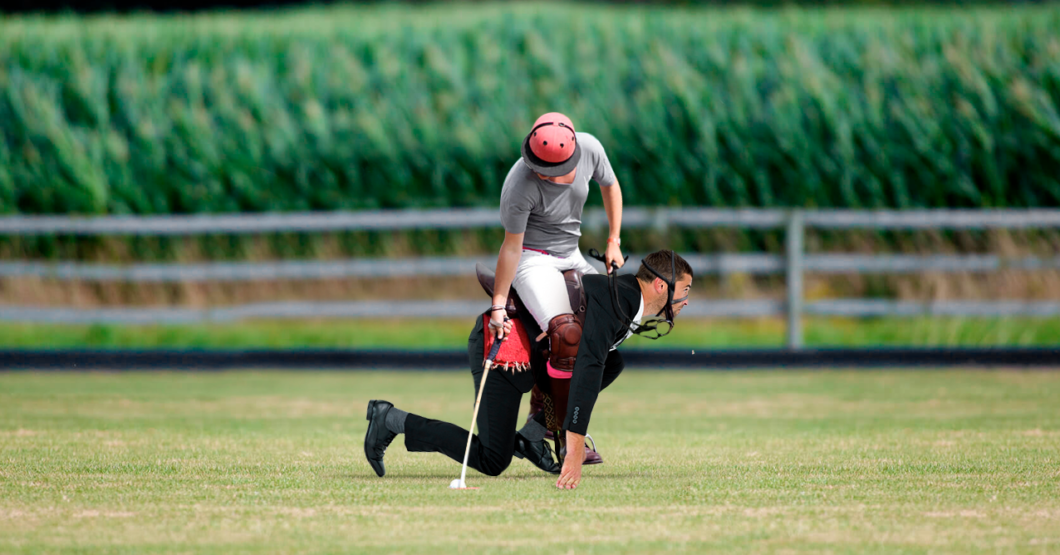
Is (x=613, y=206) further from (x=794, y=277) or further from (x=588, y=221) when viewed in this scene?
(x=588, y=221)

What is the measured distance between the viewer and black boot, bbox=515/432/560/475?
7.45 meters

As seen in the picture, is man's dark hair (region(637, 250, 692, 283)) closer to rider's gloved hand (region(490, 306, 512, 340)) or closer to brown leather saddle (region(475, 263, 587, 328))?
brown leather saddle (region(475, 263, 587, 328))

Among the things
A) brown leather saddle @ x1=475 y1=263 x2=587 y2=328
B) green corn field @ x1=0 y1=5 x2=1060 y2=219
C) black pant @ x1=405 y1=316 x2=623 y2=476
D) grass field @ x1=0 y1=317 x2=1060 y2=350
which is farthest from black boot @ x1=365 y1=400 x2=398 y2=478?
green corn field @ x1=0 y1=5 x2=1060 y2=219

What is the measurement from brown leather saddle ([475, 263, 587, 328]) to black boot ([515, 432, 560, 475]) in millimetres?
618

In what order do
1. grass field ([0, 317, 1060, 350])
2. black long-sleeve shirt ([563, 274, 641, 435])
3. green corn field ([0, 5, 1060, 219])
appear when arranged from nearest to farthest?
1. black long-sleeve shirt ([563, 274, 641, 435])
2. grass field ([0, 317, 1060, 350])
3. green corn field ([0, 5, 1060, 219])

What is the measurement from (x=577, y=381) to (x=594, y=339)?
213 mm

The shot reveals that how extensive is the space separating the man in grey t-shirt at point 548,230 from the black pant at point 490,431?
0.22 m

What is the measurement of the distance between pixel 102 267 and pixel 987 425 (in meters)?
10.7

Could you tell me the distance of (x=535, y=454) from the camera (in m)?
7.46

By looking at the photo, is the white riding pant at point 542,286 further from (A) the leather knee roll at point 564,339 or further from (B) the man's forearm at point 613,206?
(B) the man's forearm at point 613,206

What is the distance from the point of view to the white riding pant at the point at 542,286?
708 centimetres

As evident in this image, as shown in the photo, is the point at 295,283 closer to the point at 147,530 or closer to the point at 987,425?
the point at 987,425

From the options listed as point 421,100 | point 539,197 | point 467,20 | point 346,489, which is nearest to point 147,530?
point 346,489

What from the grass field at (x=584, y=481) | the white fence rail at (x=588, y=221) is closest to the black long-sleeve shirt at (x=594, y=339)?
the grass field at (x=584, y=481)
